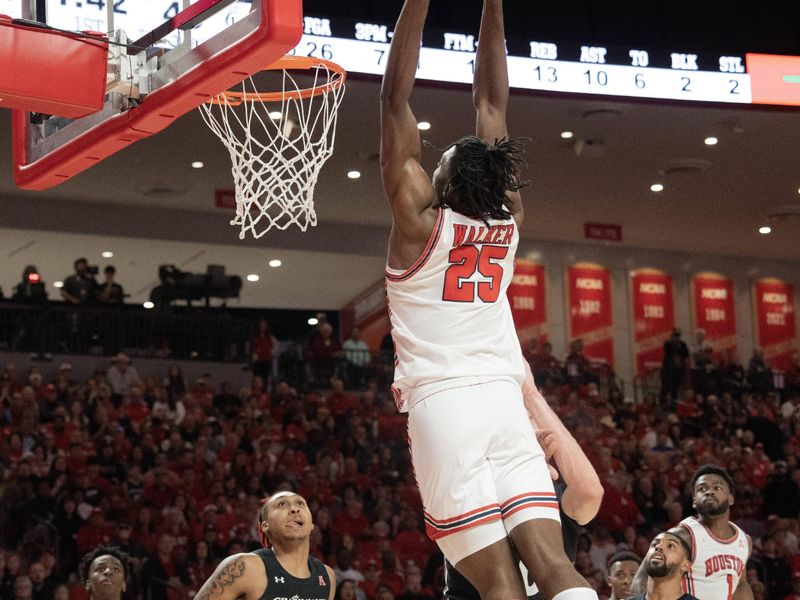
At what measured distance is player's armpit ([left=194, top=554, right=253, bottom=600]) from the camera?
5.43 m

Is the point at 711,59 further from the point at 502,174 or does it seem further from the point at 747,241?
the point at 502,174

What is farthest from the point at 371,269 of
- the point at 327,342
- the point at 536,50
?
the point at 536,50

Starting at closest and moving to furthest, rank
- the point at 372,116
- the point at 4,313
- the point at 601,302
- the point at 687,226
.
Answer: the point at 372,116 → the point at 4,313 → the point at 687,226 → the point at 601,302

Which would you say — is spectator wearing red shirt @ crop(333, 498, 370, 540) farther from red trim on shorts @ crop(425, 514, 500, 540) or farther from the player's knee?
the player's knee

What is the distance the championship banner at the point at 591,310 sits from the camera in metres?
22.9

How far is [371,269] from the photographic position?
22391mm

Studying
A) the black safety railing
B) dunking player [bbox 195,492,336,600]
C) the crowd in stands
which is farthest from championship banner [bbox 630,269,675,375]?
dunking player [bbox 195,492,336,600]

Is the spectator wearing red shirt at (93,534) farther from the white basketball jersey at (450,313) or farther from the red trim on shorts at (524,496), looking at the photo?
the red trim on shorts at (524,496)

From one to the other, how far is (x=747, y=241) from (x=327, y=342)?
9.04 metres

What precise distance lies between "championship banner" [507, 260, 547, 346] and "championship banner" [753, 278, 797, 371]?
4.80 m

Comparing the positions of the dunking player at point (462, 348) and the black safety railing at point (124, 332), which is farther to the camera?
the black safety railing at point (124, 332)

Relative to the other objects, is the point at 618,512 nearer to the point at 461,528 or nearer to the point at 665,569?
the point at 665,569

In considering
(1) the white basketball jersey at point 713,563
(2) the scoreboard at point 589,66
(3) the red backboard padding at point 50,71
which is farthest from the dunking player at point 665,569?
(2) the scoreboard at point 589,66

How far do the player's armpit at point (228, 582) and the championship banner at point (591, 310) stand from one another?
17.7 meters
